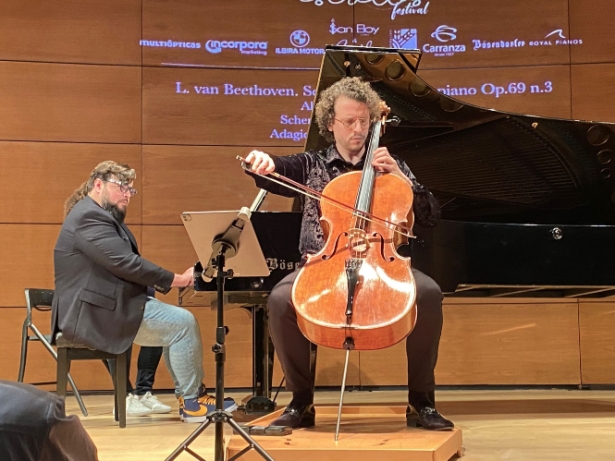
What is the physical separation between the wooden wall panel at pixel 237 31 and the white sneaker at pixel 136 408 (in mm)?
2233

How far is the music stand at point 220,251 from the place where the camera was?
1.73 meters

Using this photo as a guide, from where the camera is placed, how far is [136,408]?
12.1ft

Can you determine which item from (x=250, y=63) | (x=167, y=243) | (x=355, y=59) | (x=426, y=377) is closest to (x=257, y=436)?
(x=426, y=377)

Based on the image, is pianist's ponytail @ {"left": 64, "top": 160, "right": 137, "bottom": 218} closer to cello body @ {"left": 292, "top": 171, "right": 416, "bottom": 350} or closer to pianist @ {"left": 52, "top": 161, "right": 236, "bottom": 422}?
pianist @ {"left": 52, "top": 161, "right": 236, "bottom": 422}

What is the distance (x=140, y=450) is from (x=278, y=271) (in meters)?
0.81

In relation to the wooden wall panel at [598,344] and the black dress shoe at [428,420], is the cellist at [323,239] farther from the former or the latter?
the wooden wall panel at [598,344]

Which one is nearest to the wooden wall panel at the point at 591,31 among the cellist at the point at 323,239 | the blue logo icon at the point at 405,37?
the blue logo icon at the point at 405,37

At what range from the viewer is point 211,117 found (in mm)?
4777

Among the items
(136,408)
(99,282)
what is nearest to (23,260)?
(136,408)

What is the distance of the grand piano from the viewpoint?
8.91 ft

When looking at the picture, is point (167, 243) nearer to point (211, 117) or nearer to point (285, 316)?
point (211, 117)

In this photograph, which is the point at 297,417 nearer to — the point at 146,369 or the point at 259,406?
the point at 259,406

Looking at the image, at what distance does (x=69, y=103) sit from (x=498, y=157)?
114 inches

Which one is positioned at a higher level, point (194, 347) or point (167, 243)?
point (167, 243)
